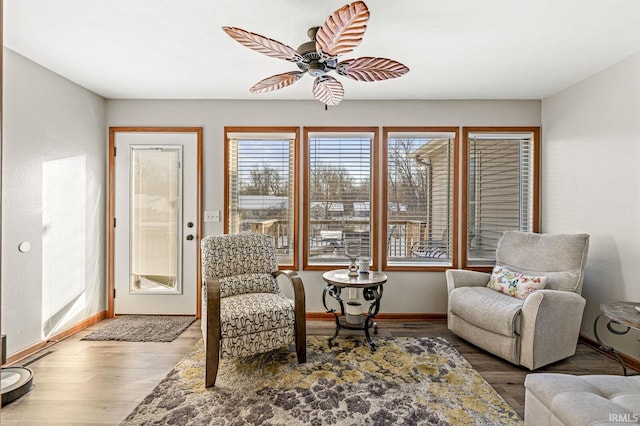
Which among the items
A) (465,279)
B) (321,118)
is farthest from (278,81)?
(465,279)

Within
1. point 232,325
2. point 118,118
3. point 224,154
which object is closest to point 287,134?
point 224,154

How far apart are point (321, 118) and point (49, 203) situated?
Answer: 275cm

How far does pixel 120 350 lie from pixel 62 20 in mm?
2617

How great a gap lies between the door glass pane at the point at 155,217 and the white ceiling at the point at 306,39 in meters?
0.77

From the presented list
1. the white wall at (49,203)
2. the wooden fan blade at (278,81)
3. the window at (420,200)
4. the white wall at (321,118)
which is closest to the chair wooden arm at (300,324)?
the white wall at (321,118)

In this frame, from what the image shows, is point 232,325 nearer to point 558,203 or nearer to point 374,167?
point 374,167

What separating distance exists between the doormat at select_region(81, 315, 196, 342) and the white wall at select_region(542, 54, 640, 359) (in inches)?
156

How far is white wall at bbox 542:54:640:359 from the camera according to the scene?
284 cm

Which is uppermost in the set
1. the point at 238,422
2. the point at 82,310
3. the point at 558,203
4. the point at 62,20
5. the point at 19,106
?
the point at 62,20

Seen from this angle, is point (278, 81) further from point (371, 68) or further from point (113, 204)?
point (113, 204)

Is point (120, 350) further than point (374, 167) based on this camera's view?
No

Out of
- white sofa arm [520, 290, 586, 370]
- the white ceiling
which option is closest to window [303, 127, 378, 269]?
the white ceiling

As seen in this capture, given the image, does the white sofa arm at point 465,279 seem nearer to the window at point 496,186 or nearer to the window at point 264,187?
the window at point 496,186

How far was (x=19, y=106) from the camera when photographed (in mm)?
2883
